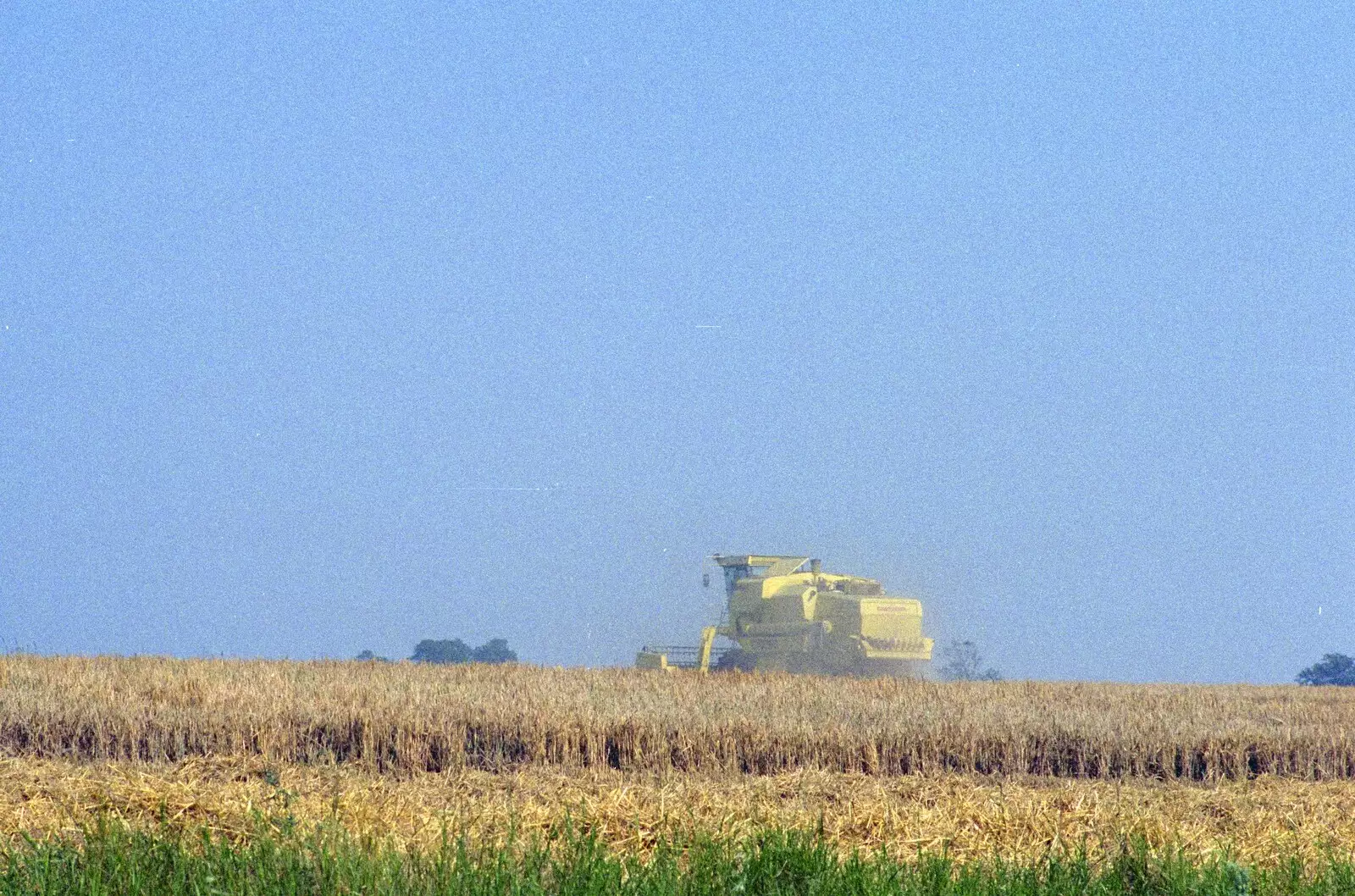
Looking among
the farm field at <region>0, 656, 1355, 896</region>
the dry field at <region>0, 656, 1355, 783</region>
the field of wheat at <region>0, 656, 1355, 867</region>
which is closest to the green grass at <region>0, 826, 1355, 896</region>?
the farm field at <region>0, 656, 1355, 896</region>

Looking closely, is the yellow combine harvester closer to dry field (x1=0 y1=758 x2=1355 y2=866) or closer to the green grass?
dry field (x1=0 y1=758 x2=1355 y2=866)

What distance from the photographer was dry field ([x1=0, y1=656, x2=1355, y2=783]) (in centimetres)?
1302

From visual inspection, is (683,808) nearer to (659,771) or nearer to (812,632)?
(659,771)

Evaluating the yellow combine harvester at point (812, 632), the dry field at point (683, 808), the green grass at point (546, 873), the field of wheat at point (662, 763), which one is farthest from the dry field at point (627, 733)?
the yellow combine harvester at point (812, 632)

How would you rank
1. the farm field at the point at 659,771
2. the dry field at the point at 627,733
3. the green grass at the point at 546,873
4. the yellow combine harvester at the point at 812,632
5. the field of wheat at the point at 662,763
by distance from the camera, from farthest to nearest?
the yellow combine harvester at the point at 812,632 → the dry field at the point at 627,733 → the field of wheat at the point at 662,763 → the farm field at the point at 659,771 → the green grass at the point at 546,873

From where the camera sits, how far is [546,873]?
623 centimetres

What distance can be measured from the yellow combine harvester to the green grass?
2544cm

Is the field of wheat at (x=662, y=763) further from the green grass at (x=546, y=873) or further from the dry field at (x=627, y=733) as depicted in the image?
the green grass at (x=546, y=873)

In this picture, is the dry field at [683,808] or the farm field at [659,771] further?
the dry field at [683,808]

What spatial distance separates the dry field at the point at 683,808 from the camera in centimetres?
811

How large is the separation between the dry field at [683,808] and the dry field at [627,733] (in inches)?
32.7

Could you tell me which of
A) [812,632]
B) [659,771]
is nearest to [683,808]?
[659,771]

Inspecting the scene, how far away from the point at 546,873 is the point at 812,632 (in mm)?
26771

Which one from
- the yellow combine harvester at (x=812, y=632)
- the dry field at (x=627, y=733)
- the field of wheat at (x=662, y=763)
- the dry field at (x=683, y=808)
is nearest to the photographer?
the dry field at (x=683, y=808)
